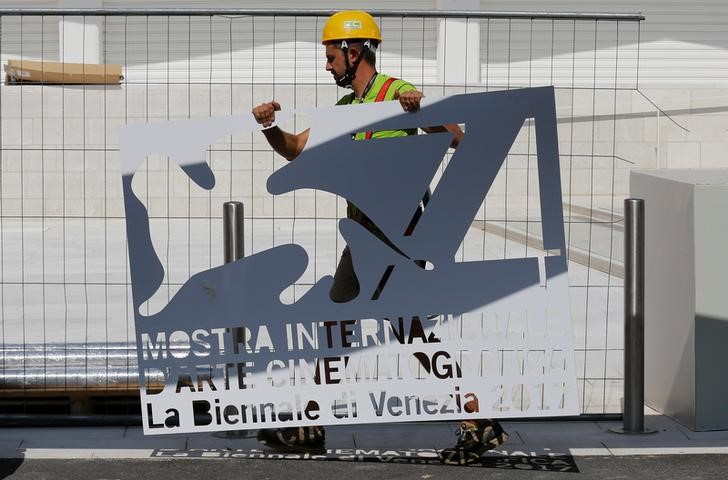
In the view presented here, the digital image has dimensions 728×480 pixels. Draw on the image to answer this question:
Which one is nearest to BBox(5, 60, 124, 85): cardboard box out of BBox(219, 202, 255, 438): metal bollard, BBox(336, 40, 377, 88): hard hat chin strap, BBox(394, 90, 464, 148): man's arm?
BBox(219, 202, 255, 438): metal bollard

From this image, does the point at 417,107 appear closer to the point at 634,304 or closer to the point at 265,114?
the point at 265,114

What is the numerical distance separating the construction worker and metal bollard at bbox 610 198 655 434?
2.72ft

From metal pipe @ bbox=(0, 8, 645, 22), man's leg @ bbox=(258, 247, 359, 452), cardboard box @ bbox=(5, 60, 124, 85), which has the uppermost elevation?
cardboard box @ bbox=(5, 60, 124, 85)

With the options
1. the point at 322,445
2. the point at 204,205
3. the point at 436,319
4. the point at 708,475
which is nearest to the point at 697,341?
the point at 708,475

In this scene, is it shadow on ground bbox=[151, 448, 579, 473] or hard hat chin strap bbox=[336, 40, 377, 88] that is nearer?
hard hat chin strap bbox=[336, 40, 377, 88]

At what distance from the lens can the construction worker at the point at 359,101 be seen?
198 inches

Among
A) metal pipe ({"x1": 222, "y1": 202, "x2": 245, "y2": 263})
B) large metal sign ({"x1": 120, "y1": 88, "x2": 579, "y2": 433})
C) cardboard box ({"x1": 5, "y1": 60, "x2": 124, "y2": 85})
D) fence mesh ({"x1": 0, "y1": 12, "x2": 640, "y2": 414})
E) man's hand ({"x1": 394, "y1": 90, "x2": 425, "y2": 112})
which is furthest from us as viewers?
cardboard box ({"x1": 5, "y1": 60, "x2": 124, "y2": 85})

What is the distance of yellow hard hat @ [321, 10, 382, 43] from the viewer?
16.5 feet

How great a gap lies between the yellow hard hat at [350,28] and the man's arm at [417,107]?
11.0 inches

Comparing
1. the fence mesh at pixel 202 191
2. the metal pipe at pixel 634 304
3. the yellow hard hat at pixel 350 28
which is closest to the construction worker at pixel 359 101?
the yellow hard hat at pixel 350 28

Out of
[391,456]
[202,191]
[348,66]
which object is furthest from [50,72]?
[391,456]

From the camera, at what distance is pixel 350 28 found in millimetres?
5035

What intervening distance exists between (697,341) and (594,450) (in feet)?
2.30

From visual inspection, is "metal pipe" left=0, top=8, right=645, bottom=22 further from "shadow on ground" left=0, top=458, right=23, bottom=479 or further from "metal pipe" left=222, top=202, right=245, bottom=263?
"shadow on ground" left=0, top=458, right=23, bottom=479
